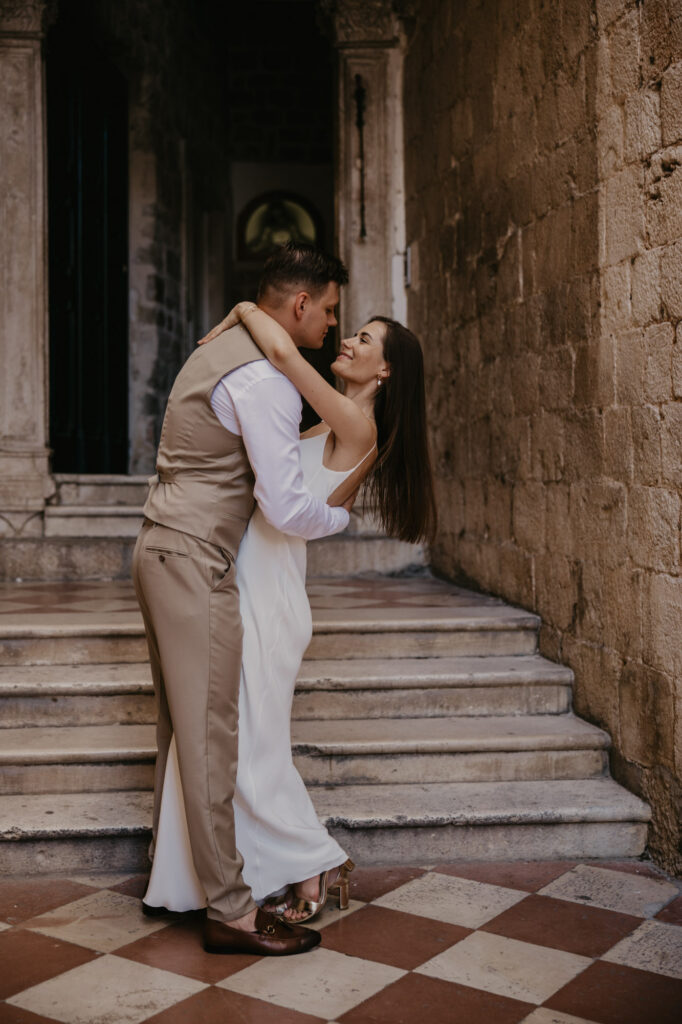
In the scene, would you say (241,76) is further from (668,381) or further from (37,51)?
(668,381)

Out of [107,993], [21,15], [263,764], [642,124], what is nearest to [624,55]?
[642,124]

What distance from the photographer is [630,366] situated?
3.31m

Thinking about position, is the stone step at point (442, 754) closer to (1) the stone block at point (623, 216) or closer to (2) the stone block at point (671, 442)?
(2) the stone block at point (671, 442)

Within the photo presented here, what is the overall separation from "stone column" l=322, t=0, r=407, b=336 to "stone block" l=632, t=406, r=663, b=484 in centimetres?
329

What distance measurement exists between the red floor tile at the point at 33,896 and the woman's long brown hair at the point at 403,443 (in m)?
1.34

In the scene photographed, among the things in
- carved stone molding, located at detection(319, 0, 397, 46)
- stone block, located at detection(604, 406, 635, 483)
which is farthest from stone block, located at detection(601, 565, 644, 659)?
carved stone molding, located at detection(319, 0, 397, 46)

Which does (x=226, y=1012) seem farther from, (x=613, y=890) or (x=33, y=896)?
(x=613, y=890)

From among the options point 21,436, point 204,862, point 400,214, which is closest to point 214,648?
point 204,862

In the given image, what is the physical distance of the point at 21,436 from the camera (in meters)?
5.93

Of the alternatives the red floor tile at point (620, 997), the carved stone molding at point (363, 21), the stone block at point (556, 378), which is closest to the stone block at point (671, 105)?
the stone block at point (556, 378)

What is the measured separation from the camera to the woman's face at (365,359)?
274cm

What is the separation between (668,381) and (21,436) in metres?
4.02

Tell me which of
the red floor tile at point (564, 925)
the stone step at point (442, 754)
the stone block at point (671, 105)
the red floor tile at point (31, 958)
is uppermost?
the stone block at point (671, 105)

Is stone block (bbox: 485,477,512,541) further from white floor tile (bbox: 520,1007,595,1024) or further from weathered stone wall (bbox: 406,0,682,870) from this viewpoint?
white floor tile (bbox: 520,1007,595,1024)
